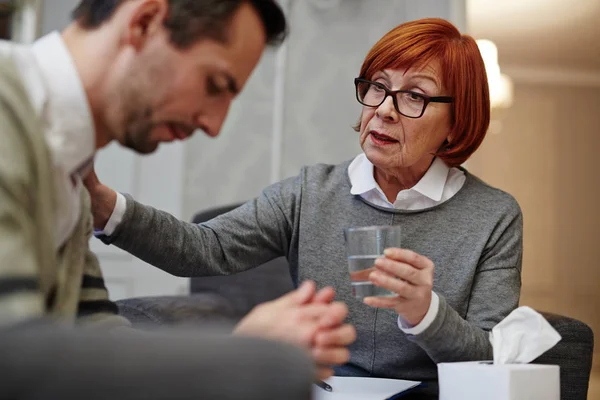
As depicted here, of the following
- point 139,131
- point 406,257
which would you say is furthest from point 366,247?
point 139,131

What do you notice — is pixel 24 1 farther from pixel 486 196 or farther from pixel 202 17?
pixel 202 17

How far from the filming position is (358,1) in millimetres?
3635

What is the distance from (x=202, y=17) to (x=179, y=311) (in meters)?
1.09

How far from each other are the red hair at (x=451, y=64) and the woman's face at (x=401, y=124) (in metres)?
0.02

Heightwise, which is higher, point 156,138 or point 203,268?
point 156,138

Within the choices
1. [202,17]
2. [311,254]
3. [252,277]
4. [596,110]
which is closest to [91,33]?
[202,17]

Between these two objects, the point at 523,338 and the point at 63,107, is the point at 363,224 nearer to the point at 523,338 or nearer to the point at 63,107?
the point at 523,338

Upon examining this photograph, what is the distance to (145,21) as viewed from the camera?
748 millimetres

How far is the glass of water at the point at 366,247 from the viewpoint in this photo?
1.06 metres

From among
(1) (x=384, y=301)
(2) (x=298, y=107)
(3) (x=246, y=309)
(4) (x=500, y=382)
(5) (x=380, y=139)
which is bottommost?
(3) (x=246, y=309)

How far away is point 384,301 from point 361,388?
0.24 m

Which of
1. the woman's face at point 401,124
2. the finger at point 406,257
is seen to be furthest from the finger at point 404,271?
the woman's face at point 401,124

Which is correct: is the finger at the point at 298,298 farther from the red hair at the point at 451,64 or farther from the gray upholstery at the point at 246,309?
the red hair at the point at 451,64

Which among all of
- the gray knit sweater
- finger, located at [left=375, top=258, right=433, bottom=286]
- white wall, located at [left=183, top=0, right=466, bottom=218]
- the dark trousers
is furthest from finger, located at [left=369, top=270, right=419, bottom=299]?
white wall, located at [left=183, top=0, right=466, bottom=218]
